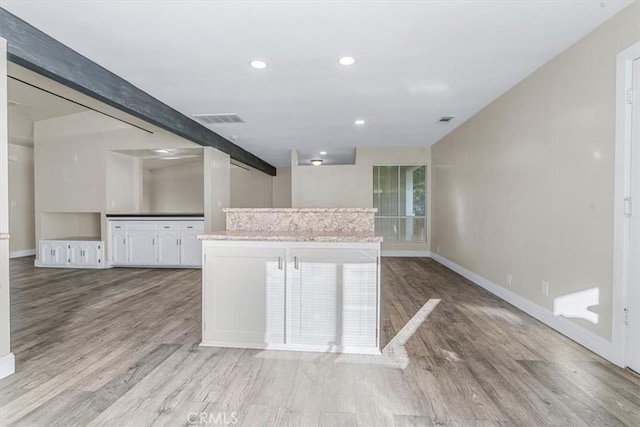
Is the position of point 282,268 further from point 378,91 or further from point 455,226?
point 455,226

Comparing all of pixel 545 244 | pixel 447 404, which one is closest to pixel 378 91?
pixel 545 244

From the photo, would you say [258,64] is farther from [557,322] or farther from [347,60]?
[557,322]

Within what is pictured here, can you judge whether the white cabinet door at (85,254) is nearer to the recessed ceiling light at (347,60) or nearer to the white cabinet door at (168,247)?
the white cabinet door at (168,247)

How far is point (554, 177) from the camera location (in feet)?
9.33

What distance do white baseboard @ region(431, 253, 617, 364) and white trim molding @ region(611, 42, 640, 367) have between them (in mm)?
94

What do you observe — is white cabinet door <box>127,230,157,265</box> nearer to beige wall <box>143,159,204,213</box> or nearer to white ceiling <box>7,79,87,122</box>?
white ceiling <box>7,79,87,122</box>

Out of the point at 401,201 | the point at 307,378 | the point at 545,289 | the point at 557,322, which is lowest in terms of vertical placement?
the point at 307,378

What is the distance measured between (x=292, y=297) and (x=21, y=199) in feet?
25.9

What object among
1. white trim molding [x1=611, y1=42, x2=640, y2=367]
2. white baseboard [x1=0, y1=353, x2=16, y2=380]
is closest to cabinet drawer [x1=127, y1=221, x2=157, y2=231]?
white baseboard [x1=0, y1=353, x2=16, y2=380]

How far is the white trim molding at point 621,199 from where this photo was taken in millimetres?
2104

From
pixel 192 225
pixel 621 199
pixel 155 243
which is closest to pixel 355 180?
pixel 192 225

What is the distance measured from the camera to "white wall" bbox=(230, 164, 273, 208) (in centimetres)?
969

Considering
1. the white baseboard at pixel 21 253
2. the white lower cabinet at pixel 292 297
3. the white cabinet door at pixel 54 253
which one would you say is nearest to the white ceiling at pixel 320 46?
the white lower cabinet at pixel 292 297

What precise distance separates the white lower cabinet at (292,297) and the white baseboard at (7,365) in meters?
1.18
